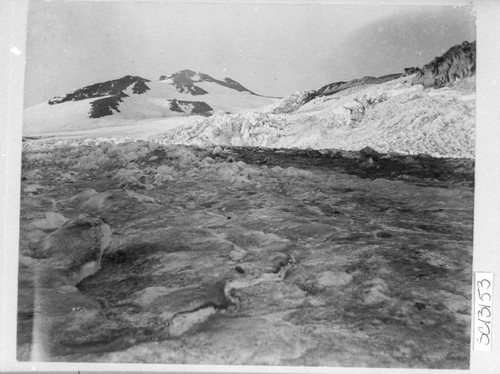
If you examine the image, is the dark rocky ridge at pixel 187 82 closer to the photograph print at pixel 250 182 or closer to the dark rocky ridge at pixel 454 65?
the photograph print at pixel 250 182

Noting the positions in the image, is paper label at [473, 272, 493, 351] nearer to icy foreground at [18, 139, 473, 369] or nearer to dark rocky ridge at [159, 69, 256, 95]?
icy foreground at [18, 139, 473, 369]

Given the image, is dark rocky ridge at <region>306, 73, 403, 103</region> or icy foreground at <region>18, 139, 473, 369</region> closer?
icy foreground at <region>18, 139, 473, 369</region>

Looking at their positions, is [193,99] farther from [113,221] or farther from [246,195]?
[113,221]

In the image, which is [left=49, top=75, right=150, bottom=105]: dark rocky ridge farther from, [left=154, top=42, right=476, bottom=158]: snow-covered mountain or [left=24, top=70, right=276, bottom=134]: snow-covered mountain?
[left=154, top=42, right=476, bottom=158]: snow-covered mountain

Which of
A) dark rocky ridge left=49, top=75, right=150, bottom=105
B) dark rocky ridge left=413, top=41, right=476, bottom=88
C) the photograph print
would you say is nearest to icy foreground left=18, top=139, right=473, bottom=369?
the photograph print

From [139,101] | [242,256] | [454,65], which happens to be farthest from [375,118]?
[139,101]

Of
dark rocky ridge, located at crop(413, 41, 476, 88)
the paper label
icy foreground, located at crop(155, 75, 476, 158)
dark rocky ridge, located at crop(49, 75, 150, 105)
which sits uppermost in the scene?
dark rocky ridge, located at crop(413, 41, 476, 88)

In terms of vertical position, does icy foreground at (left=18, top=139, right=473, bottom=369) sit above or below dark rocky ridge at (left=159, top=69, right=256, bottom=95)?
below
